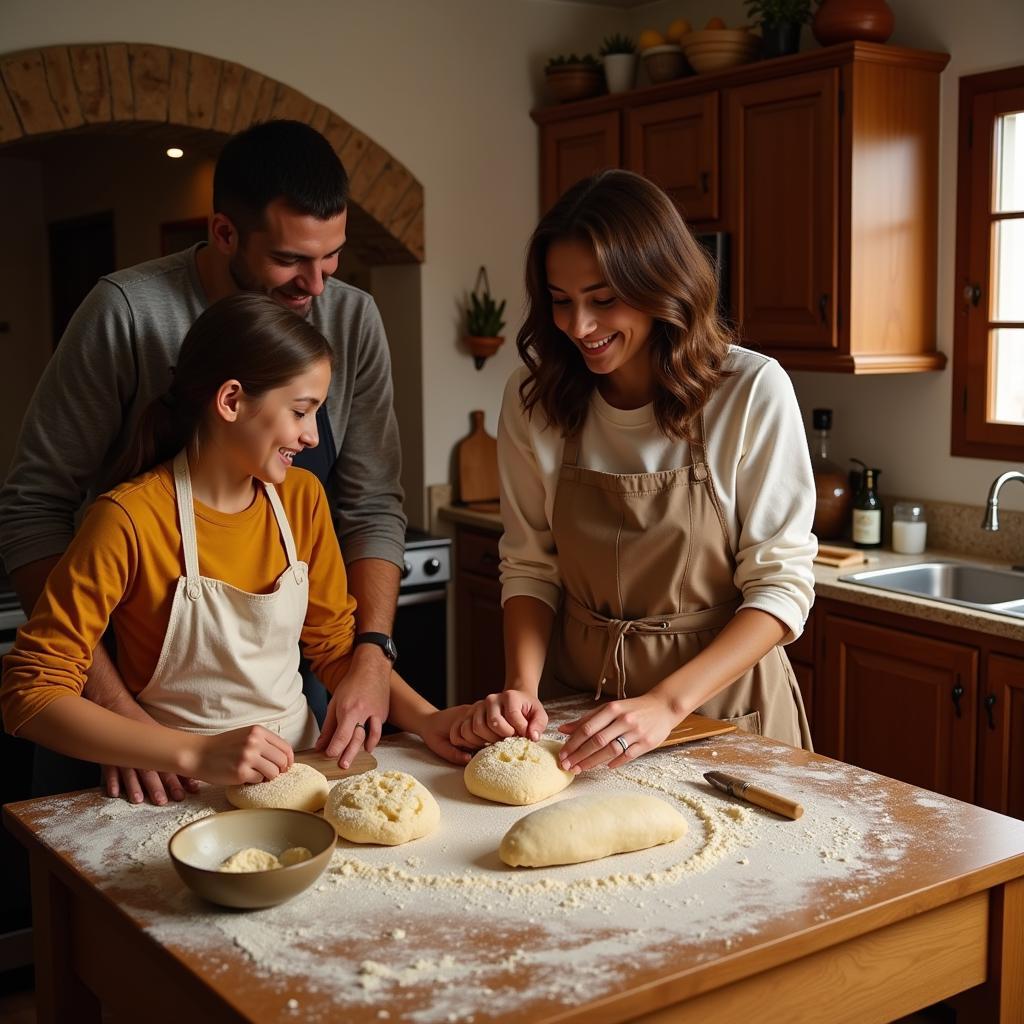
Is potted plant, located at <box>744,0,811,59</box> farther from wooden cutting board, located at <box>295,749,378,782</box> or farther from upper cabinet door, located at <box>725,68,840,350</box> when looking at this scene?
wooden cutting board, located at <box>295,749,378,782</box>

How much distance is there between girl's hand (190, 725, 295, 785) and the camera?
1473mm

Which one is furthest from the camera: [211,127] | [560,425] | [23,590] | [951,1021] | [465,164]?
[465,164]

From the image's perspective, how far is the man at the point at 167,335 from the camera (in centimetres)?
181

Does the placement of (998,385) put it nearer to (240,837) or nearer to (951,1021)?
(951,1021)

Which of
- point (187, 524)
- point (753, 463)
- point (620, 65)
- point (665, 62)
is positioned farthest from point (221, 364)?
point (620, 65)

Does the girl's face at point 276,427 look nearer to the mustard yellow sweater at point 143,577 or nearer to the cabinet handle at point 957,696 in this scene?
the mustard yellow sweater at point 143,577

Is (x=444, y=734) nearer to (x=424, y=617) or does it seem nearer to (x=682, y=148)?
(x=424, y=617)

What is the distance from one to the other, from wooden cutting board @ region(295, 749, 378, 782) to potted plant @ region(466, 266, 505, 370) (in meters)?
2.79

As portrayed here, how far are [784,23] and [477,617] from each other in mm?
2128

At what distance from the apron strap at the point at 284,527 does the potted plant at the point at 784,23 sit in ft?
7.98

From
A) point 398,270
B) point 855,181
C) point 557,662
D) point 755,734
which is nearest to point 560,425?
point 557,662

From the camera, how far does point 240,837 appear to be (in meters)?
1.33

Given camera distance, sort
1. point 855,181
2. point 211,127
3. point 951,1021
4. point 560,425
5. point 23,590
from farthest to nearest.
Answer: point 211,127 → point 855,181 → point 951,1021 → point 560,425 → point 23,590

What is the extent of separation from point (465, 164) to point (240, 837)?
3.37 metres
